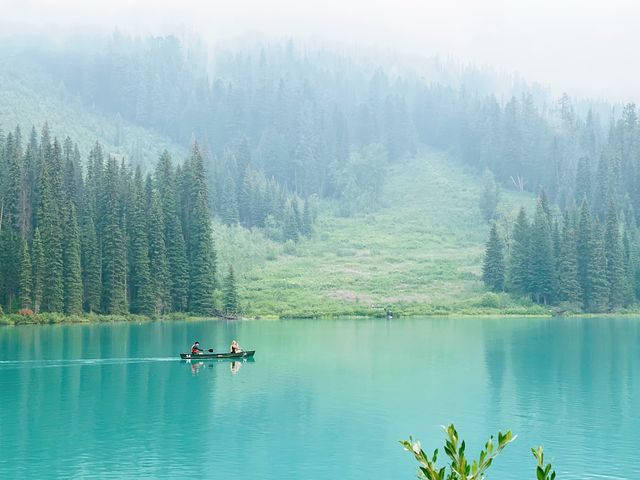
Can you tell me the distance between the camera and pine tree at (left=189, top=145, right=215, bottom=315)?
105 metres

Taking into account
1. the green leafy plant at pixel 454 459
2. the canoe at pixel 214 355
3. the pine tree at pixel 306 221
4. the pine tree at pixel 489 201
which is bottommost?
the canoe at pixel 214 355

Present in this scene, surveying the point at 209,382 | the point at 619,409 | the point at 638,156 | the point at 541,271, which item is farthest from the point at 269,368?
the point at 638,156

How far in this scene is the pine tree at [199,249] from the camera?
105312mm

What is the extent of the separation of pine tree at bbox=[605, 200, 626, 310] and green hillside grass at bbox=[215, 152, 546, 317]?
433 inches

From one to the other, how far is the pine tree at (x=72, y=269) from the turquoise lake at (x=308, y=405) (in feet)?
59.9

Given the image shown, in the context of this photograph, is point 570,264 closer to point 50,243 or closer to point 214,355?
point 50,243

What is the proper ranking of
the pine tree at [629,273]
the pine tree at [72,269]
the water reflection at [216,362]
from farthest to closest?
the pine tree at [629,273] → the pine tree at [72,269] → the water reflection at [216,362]

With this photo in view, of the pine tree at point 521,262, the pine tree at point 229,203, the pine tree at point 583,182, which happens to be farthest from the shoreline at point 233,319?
the pine tree at point 229,203

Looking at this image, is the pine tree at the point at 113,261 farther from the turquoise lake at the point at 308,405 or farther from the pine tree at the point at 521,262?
the pine tree at the point at 521,262

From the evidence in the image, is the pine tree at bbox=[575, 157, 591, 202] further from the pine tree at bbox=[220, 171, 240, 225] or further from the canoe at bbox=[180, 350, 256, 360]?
the canoe at bbox=[180, 350, 256, 360]

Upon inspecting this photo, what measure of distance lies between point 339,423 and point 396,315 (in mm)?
71225

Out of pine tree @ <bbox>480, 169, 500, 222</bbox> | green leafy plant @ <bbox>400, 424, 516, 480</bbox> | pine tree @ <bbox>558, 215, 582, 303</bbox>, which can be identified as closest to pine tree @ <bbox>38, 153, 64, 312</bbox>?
pine tree @ <bbox>558, 215, 582, 303</bbox>

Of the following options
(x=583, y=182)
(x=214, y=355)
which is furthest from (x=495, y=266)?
(x=214, y=355)

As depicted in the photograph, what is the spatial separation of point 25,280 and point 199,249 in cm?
2477
